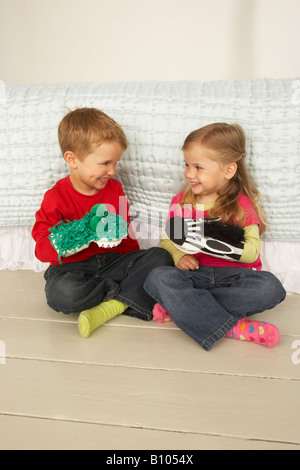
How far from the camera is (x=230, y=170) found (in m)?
1.33

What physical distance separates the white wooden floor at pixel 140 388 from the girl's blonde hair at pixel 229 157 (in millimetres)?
321

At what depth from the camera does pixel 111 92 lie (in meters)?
1.50

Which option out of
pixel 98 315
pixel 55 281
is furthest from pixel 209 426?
pixel 55 281

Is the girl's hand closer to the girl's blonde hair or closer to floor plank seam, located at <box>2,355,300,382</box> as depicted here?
the girl's blonde hair

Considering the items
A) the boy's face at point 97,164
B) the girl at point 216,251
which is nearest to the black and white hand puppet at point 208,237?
the girl at point 216,251

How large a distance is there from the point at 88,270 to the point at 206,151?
0.48 m

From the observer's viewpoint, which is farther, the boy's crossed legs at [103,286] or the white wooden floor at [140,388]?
the boy's crossed legs at [103,286]

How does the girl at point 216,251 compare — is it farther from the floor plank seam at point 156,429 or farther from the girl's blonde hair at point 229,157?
the floor plank seam at point 156,429

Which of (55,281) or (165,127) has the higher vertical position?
(165,127)

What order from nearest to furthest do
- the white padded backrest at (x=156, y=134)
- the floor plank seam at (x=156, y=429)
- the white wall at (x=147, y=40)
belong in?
the floor plank seam at (x=156, y=429) < the white padded backrest at (x=156, y=134) < the white wall at (x=147, y=40)

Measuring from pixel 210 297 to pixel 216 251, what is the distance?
5.9 inches

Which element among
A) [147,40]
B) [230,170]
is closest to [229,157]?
[230,170]

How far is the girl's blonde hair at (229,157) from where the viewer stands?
130 cm

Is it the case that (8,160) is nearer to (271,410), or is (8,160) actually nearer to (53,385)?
(53,385)
